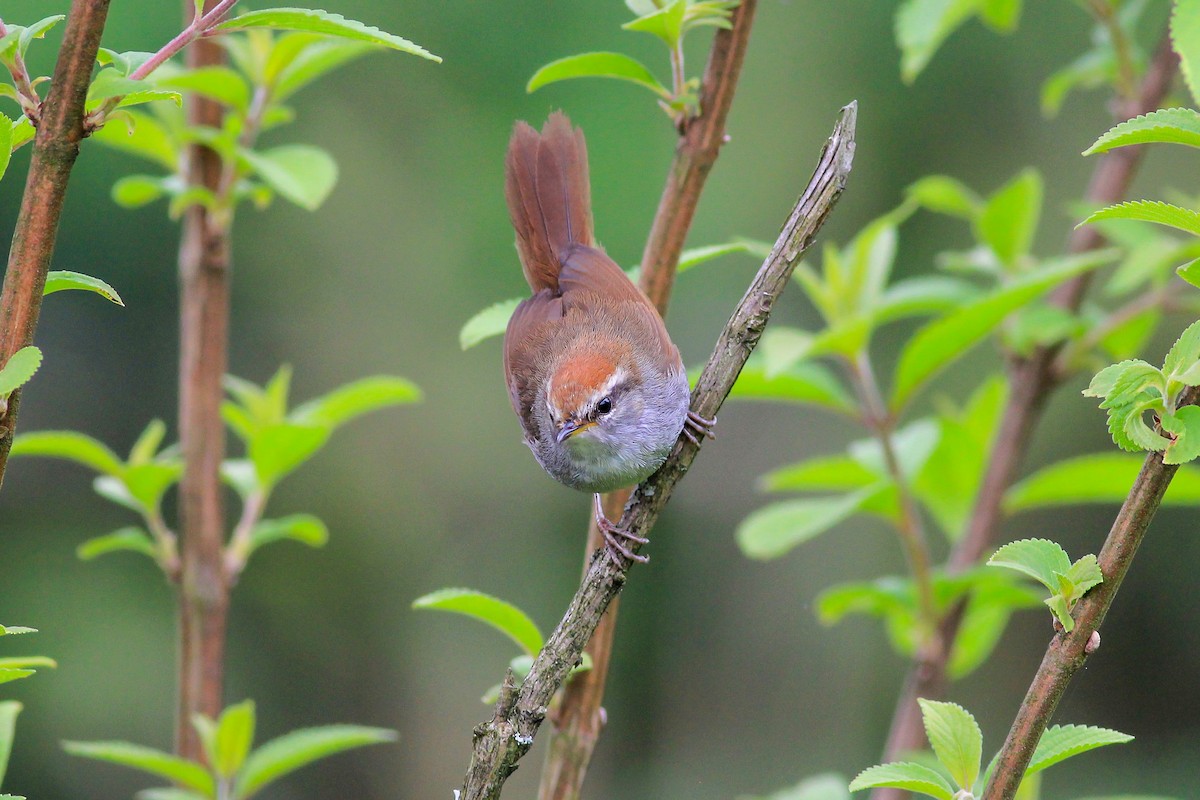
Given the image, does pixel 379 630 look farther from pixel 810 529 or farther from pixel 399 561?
pixel 810 529

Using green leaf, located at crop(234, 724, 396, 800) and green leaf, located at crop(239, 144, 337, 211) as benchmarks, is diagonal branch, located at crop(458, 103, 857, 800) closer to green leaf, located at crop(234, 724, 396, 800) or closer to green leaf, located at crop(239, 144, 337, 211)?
green leaf, located at crop(234, 724, 396, 800)

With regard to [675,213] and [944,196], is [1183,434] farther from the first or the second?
[944,196]

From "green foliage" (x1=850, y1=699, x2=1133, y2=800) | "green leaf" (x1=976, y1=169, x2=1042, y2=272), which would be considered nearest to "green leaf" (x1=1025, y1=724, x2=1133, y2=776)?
"green foliage" (x1=850, y1=699, x2=1133, y2=800)

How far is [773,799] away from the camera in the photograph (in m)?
2.32

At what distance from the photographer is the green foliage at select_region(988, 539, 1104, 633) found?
3.59 feet

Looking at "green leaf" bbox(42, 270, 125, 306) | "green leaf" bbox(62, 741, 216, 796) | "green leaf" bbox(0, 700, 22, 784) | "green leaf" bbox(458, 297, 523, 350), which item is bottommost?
"green leaf" bbox(0, 700, 22, 784)

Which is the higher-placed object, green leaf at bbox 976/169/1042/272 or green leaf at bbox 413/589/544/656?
green leaf at bbox 976/169/1042/272

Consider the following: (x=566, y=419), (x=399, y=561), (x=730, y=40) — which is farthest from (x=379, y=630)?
(x=730, y=40)

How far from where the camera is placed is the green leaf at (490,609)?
144 centimetres

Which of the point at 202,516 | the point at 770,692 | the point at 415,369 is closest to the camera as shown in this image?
the point at 202,516

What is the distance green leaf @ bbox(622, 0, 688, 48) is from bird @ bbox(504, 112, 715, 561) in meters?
0.75

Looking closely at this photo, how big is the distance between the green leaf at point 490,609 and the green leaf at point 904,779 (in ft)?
1.66

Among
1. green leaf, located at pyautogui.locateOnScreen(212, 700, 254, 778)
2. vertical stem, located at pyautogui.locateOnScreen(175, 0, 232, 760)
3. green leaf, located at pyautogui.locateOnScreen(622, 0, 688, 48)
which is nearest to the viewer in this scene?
green leaf, located at pyautogui.locateOnScreen(622, 0, 688, 48)

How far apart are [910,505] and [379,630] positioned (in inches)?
167
